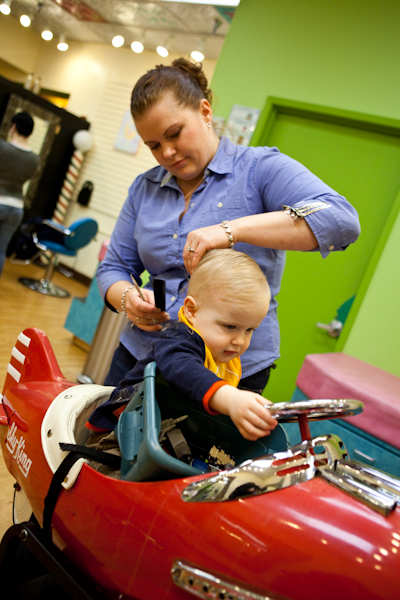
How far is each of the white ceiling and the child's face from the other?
466cm

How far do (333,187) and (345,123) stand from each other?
0.43 m

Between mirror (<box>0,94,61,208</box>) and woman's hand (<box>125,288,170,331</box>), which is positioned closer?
woman's hand (<box>125,288,170,331</box>)

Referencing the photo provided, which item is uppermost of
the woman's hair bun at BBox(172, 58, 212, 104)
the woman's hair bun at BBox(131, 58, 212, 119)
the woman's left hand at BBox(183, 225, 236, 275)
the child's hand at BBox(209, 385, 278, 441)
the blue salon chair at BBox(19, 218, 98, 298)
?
the woman's hair bun at BBox(172, 58, 212, 104)

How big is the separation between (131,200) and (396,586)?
3.85 ft

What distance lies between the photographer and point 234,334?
1.01 meters

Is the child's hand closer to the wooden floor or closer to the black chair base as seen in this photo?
the wooden floor

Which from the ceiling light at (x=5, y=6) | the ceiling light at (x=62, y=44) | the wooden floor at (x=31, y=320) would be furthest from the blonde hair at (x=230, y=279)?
the ceiling light at (x=62, y=44)

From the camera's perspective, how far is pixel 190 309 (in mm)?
1064

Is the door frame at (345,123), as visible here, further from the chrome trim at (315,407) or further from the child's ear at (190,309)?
the chrome trim at (315,407)

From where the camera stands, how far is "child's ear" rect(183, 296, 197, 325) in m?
1.05

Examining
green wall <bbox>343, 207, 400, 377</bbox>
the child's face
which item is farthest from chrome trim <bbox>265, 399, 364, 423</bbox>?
green wall <bbox>343, 207, 400, 377</bbox>

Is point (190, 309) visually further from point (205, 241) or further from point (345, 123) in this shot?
point (345, 123)

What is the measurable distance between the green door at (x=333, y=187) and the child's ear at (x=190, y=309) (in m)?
1.96

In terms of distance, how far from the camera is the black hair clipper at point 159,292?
1051 millimetres
